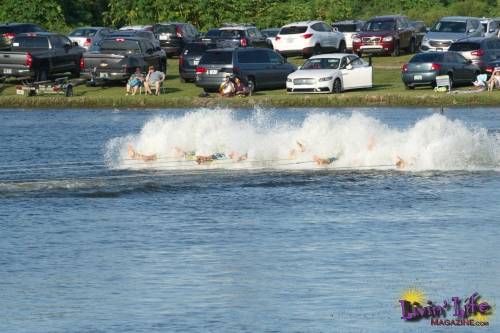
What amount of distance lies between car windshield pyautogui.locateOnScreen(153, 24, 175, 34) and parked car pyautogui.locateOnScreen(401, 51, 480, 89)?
64.5 ft

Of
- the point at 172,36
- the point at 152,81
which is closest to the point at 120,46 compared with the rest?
the point at 152,81

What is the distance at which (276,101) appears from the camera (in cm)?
4975

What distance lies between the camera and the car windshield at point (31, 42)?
5653cm

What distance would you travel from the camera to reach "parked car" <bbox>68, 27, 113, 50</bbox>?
67.4m

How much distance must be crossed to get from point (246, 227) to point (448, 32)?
39.2m

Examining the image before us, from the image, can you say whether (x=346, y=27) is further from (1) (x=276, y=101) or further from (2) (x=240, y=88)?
(1) (x=276, y=101)

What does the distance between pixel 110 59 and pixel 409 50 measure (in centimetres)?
1935


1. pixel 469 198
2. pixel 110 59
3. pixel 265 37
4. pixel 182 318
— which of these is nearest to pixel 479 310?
pixel 182 318

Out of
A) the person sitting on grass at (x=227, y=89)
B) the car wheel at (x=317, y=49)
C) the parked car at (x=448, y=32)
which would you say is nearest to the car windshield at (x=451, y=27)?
the parked car at (x=448, y=32)

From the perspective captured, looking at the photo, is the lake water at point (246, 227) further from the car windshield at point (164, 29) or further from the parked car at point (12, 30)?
the car windshield at point (164, 29)

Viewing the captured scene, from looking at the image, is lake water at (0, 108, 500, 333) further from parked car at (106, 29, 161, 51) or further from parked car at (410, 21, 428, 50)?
parked car at (410, 21, 428, 50)

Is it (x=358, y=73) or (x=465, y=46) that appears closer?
(x=358, y=73)

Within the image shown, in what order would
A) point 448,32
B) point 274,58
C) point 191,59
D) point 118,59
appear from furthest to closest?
point 448,32, point 191,59, point 118,59, point 274,58

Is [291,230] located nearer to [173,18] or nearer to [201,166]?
[201,166]
